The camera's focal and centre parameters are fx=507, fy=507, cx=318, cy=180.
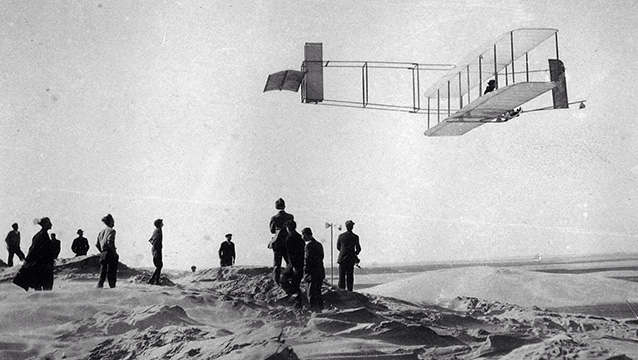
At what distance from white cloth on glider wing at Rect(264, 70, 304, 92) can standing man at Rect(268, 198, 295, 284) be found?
4881mm

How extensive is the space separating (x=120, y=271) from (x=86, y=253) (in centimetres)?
146

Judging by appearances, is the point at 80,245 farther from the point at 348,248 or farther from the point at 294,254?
the point at 294,254

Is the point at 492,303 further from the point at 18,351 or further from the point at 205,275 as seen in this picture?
the point at 18,351

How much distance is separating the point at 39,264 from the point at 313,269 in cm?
516

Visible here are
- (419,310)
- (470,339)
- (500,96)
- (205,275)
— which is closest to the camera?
(470,339)

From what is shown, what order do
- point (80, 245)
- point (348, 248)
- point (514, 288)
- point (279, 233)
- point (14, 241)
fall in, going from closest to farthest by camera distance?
point (279, 233)
point (348, 248)
point (14, 241)
point (80, 245)
point (514, 288)

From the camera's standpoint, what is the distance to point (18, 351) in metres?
6.64

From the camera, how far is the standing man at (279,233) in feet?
31.8

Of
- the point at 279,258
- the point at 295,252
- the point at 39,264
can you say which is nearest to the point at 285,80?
the point at 279,258

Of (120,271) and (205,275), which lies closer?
(205,275)

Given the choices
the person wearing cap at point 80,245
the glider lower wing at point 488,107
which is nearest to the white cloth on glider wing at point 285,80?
the glider lower wing at point 488,107

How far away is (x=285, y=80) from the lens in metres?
14.0

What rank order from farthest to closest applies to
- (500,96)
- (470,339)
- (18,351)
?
(500,96) → (470,339) → (18,351)

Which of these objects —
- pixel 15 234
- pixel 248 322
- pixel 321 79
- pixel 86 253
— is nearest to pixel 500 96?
pixel 321 79
